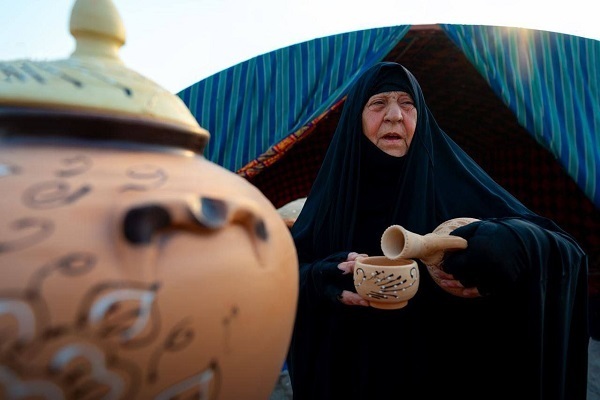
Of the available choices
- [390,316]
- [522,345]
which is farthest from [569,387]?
[390,316]

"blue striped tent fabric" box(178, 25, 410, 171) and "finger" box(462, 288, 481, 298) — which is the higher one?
"blue striped tent fabric" box(178, 25, 410, 171)

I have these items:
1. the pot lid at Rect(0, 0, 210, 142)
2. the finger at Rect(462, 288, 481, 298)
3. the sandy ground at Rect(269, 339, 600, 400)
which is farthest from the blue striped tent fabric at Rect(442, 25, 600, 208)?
the pot lid at Rect(0, 0, 210, 142)

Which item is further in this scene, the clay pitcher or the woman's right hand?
the woman's right hand

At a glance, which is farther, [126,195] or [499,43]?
[499,43]

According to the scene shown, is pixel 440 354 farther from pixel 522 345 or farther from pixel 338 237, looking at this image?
pixel 338 237

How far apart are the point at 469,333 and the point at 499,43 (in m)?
1.99

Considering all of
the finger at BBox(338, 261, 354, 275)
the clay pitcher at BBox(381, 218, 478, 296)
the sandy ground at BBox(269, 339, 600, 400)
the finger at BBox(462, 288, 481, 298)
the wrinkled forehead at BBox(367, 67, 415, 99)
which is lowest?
the sandy ground at BBox(269, 339, 600, 400)

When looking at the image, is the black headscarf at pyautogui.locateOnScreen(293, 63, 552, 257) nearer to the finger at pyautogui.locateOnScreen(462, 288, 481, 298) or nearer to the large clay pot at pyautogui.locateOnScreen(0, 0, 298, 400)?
the finger at pyautogui.locateOnScreen(462, 288, 481, 298)

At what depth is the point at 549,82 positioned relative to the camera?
2.34 meters

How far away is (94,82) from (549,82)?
8.59 ft

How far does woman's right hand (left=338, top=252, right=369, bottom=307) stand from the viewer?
0.95 m

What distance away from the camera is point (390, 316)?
3.44 feet

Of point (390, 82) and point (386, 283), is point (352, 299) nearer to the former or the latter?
point (386, 283)

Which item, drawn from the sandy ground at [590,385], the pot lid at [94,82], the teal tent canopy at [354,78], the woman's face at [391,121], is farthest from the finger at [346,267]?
the sandy ground at [590,385]
